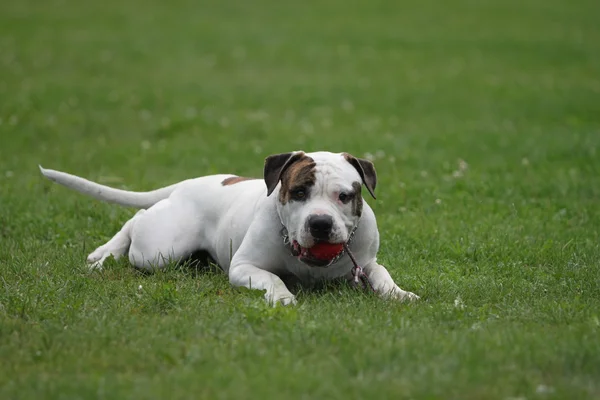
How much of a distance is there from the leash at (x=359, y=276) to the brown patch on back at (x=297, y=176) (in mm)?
506

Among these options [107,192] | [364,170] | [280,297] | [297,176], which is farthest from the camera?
[107,192]

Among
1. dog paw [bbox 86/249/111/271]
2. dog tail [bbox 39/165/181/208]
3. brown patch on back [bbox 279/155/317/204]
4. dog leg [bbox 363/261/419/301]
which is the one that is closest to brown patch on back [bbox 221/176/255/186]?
dog tail [bbox 39/165/181/208]

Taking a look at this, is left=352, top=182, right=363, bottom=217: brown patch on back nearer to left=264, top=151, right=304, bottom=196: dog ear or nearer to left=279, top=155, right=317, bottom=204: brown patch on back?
left=279, top=155, right=317, bottom=204: brown patch on back

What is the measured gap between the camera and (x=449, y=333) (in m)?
5.14

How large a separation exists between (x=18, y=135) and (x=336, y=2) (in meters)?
18.4

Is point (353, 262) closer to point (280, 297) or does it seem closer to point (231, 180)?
point (280, 297)

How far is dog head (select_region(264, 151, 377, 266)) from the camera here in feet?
19.1

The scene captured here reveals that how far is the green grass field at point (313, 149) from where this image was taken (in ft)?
15.1

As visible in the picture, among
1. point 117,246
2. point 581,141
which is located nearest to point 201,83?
point 581,141

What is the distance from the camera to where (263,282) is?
6129 mm

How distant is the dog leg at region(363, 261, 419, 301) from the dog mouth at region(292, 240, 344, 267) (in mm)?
338

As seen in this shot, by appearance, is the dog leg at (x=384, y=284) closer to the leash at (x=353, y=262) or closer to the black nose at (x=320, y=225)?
the leash at (x=353, y=262)

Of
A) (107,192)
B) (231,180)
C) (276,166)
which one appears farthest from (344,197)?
(107,192)

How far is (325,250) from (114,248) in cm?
226
